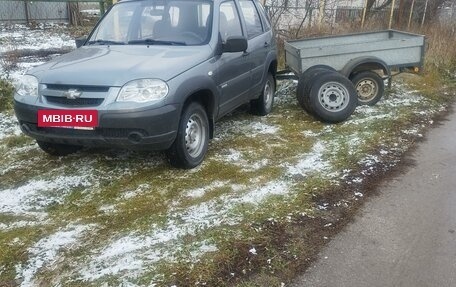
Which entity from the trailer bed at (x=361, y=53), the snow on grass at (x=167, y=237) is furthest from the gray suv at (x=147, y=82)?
the trailer bed at (x=361, y=53)

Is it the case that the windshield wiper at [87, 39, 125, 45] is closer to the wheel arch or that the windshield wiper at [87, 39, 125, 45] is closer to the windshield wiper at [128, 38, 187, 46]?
the windshield wiper at [128, 38, 187, 46]

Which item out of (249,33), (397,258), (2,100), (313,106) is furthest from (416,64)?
(2,100)

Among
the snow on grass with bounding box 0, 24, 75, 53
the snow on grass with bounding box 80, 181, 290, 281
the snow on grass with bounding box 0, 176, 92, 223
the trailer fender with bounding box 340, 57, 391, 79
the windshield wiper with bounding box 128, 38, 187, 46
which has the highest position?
the windshield wiper with bounding box 128, 38, 187, 46

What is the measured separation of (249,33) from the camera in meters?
5.82

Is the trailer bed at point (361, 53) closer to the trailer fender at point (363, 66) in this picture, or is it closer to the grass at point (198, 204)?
the trailer fender at point (363, 66)

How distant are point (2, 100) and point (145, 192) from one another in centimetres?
399

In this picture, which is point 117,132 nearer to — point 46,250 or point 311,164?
point 46,250

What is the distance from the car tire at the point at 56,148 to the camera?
4.85 m

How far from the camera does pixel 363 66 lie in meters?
6.99

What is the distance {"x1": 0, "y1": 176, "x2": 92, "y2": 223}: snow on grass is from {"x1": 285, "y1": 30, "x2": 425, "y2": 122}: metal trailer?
137 inches

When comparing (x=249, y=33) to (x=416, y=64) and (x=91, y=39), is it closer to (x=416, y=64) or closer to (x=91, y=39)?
(x=91, y=39)

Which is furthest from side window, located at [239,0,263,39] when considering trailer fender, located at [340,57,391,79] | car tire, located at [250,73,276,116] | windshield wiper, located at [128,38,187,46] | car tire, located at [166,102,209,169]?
car tire, located at [166,102,209,169]

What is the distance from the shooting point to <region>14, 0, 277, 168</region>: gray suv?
392cm

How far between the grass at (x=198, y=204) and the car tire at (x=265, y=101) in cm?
48
